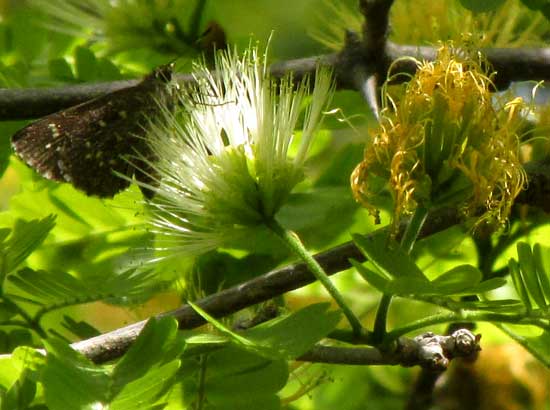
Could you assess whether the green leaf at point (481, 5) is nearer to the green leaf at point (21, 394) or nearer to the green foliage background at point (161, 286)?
the green foliage background at point (161, 286)

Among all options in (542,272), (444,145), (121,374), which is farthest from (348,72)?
(121,374)

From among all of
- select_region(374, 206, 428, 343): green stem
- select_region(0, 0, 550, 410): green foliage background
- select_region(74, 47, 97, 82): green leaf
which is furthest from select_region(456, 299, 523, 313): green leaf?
select_region(74, 47, 97, 82): green leaf

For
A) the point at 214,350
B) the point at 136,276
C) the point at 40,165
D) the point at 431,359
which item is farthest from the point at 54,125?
the point at 431,359

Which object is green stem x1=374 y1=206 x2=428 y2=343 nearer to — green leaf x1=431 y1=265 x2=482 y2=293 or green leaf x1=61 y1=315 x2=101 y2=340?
green leaf x1=431 y1=265 x2=482 y2=293

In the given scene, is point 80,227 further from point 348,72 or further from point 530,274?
point 530,274

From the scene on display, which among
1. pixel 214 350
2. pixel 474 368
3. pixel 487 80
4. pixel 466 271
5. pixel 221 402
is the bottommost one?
pixel 474 368

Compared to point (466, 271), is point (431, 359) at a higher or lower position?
lower

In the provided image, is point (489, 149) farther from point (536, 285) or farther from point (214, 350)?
point (214, 350)
